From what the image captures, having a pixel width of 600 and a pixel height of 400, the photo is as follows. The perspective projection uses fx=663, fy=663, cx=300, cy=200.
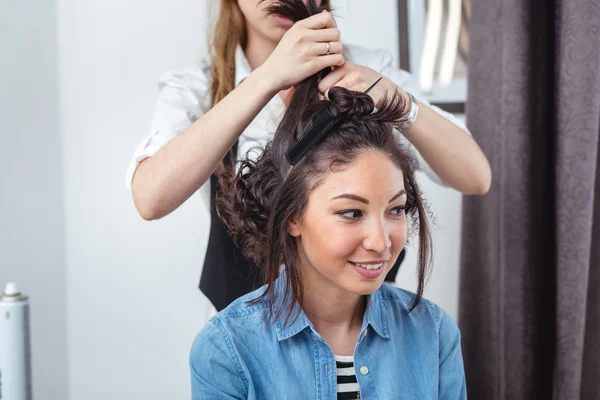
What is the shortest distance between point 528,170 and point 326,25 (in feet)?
2.91

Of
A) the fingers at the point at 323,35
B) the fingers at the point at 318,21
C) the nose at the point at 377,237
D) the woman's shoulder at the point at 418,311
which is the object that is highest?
the fingers at the point at 318,21

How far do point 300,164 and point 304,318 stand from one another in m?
0.24

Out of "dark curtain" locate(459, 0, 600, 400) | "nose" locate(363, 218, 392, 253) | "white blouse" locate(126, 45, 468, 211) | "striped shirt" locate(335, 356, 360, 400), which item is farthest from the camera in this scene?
"dark curtain" locate(459, 0, 600, 400)

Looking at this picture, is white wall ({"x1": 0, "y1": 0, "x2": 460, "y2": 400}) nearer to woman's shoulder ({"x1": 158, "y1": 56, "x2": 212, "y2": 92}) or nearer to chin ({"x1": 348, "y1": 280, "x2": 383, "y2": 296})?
woman's shoulder ({"x1": 158, "y1": 56, "x2": 212, "y2": 92})

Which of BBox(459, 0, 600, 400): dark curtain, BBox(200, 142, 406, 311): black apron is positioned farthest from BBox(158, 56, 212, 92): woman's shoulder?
BBox(459, 0, 600, 400): dark curtain

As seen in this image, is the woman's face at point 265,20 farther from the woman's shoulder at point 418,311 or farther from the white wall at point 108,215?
the white wall at point 108,215

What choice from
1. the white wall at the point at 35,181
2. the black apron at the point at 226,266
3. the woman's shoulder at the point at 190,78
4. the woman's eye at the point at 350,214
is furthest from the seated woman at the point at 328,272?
the white wall at the point at 35,181

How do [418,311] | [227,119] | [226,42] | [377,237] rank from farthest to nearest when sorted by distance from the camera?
[226,42], [418,311], [227,119], [377,237]

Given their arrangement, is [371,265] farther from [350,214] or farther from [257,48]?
[257,48]

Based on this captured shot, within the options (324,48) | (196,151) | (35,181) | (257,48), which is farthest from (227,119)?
(35,181)

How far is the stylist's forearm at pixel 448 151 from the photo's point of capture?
1.14 m

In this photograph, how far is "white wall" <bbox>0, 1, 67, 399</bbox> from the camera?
1613mm

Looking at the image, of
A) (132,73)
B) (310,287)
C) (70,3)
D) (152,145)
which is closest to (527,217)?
(310,287)

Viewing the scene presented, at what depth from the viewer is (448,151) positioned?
46.6 inches
